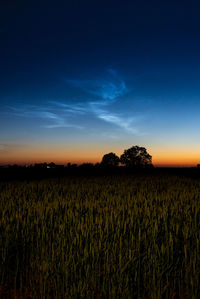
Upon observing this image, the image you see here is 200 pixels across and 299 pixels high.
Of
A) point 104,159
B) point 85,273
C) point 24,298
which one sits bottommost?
point 24,298

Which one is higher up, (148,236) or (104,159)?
(104,159)

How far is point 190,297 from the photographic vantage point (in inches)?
84.0

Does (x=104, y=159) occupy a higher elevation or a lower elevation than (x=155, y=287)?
higher

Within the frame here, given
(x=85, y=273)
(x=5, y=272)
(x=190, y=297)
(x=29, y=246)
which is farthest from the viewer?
(x=29, y=246)

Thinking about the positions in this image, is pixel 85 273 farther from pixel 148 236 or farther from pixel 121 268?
pixel 148 236

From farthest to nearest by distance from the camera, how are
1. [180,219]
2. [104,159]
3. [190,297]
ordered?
[104,159], [180,219], [190,297]

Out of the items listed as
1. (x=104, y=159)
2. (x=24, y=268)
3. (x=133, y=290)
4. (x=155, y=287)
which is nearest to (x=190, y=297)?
(x=155, y=287)

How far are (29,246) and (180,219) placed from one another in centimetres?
229

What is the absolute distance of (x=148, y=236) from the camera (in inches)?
124

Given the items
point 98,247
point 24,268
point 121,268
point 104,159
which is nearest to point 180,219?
point 98,247

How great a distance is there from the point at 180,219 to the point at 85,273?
2.25m

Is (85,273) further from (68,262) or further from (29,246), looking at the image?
(29,246)

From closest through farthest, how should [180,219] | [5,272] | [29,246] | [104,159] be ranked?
[5,272] → [29,246] → [180,219] → [104,159]

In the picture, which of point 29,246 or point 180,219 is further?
point 180,219
